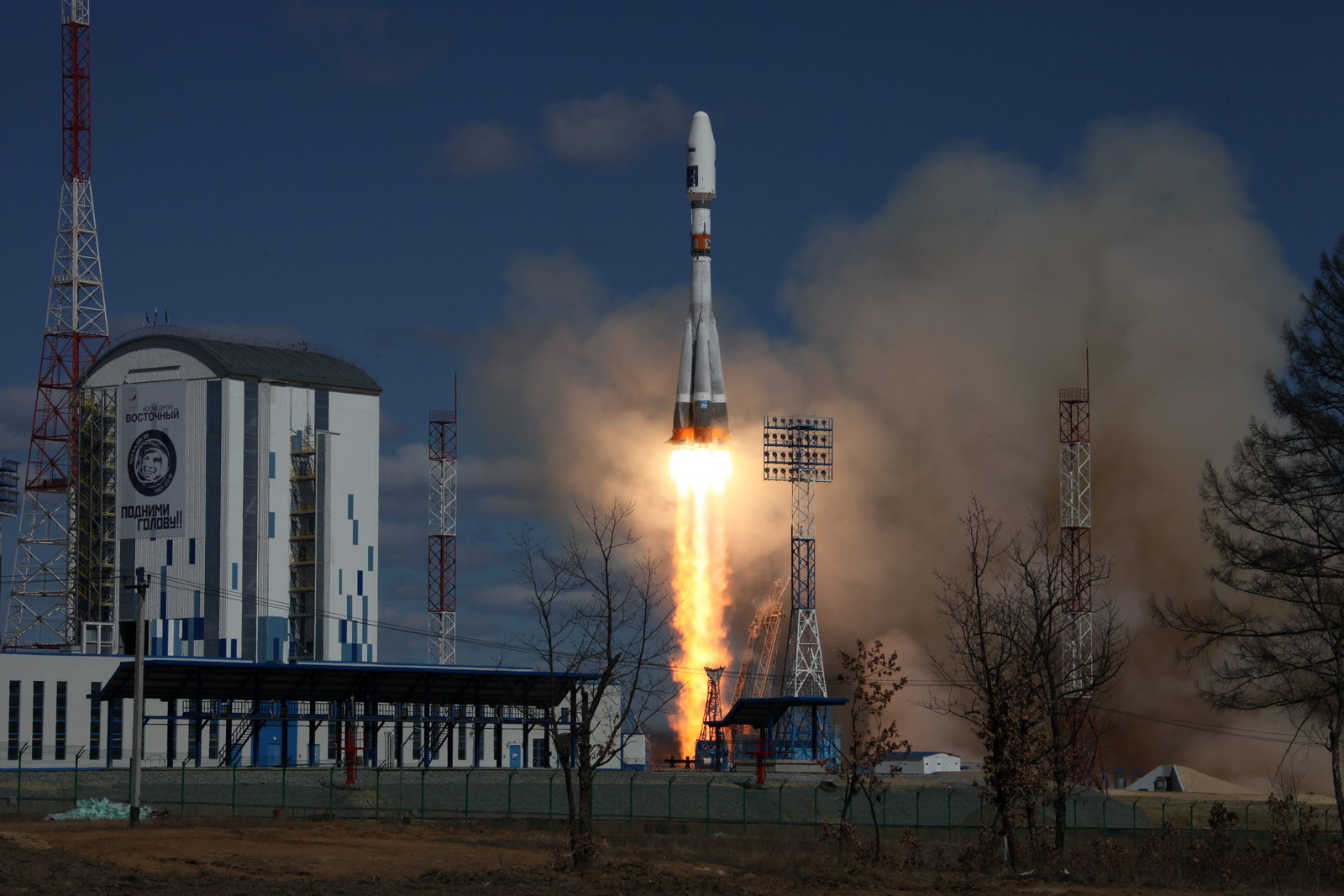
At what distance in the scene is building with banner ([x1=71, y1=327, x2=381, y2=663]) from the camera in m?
102

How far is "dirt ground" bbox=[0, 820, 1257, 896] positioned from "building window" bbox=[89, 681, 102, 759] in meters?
39.2

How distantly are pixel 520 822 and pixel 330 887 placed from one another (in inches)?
875

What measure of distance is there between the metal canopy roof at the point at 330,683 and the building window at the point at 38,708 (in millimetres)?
7075

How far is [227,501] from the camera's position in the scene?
10162cm

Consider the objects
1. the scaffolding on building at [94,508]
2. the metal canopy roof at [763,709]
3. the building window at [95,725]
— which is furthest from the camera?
the scaffolding on building at [94,508]

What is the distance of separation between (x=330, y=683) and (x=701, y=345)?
31.4 meters

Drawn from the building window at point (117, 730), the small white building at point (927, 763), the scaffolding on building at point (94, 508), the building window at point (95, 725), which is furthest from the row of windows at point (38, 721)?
the small white building at point (927, 763)

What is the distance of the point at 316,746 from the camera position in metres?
92.2

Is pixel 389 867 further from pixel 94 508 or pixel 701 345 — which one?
pixel 94 508

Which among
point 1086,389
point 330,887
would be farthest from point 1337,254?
point 1086,389

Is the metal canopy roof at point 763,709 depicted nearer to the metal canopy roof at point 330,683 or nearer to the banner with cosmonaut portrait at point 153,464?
the metal canopy roof at point 330,683

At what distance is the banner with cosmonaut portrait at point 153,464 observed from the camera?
103 metres

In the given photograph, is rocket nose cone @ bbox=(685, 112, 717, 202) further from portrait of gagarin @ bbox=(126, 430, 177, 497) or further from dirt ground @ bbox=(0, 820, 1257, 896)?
dirt ground @ bbox=(0, 820, 1257, 896)

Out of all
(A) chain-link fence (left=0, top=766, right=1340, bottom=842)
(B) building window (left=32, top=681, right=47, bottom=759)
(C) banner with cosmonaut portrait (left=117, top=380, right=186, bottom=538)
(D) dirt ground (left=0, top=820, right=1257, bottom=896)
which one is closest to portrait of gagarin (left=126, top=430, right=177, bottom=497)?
(C) banner with cosmonaut portrait (left=117, top=380, right=186, bottom=538)
